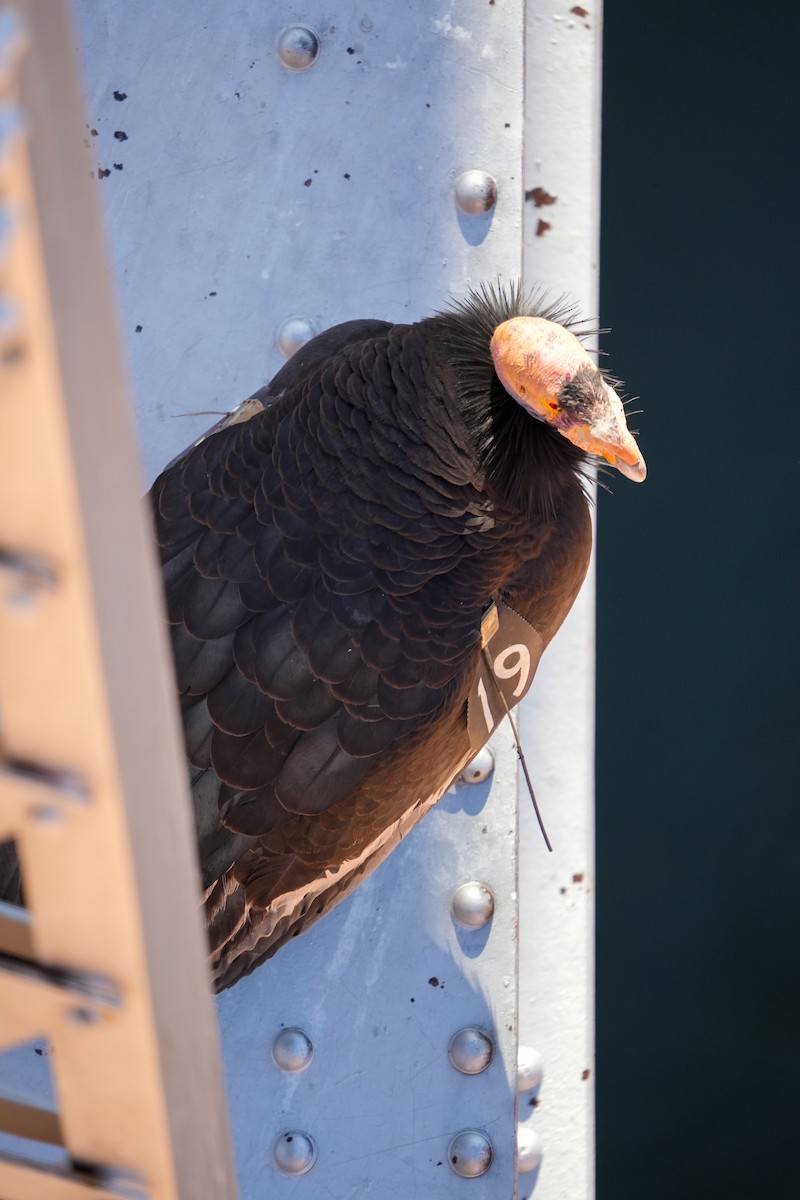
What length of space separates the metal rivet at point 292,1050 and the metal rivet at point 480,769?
0.26 meters

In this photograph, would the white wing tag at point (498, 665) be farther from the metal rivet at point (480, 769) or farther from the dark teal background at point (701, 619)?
the dark teal background at point (701, 619)

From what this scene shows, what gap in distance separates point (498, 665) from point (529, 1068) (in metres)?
0.45

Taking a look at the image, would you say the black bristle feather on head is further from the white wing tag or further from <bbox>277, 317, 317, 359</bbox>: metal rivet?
<bbox>277, 317, 317, 359</bbox>: metal rivet

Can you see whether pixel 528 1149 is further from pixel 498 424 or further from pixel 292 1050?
pixel 498 424

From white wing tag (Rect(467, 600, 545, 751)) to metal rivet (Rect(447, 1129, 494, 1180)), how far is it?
1.26 feet

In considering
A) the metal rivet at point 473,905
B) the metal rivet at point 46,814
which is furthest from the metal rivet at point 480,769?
the metal rivet at point 46,814

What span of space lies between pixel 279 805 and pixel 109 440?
515 mm

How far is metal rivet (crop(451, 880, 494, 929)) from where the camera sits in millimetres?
924

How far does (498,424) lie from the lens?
71 centimetres

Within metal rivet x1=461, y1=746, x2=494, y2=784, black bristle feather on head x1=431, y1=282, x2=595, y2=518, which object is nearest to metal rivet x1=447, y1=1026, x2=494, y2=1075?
metal rivet x1=461, y1=746, x2=494, y2=784

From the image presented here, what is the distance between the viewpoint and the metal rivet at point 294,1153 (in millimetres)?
916

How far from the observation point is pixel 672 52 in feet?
4.25

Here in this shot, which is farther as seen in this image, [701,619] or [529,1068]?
[701,619]

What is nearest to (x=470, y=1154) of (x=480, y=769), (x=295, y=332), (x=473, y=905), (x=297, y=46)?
(x=473, y=905)
